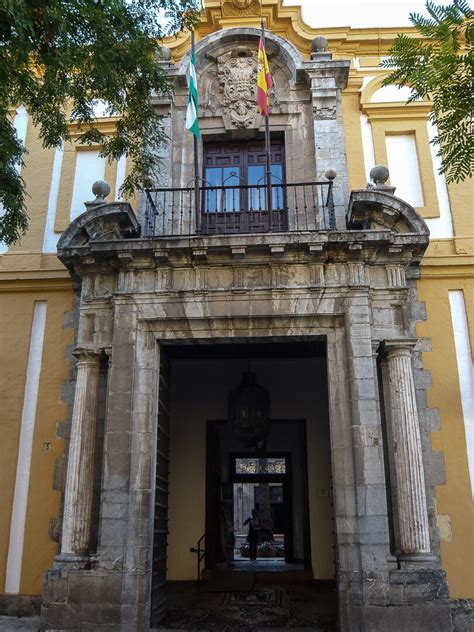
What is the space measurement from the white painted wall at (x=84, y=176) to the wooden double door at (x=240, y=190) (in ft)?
5.24

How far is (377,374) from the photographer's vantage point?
23.4ft

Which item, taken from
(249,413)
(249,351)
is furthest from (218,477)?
Answer: (249,351)

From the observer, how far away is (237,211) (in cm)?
822

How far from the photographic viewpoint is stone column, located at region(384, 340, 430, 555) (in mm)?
6398

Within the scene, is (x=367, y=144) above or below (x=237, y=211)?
above

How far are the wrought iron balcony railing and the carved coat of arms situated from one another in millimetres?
1165

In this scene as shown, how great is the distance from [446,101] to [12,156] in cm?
442

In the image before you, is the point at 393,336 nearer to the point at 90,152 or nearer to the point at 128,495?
the point at 128,495

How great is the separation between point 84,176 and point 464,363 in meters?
5.86

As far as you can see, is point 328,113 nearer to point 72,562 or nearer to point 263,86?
point 263,86

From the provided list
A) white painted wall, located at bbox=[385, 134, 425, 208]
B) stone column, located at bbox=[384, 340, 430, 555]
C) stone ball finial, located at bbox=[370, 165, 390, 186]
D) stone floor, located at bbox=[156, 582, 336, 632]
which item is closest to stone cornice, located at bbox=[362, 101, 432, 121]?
white painted wall, located at bbox=[385, 134, 425, 208]

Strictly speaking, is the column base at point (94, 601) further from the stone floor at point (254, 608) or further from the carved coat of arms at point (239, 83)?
the carved coat of arms at point (239, 83)

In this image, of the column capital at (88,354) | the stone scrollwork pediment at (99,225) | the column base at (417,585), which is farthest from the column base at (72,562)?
the stone scrollwork pediment at (99,225)

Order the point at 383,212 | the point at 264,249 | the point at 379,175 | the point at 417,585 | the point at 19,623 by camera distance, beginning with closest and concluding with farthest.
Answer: the point at 417,585 → the point at 19,623 → the point at 264,249 → the point at 383,212 → the point at 379,175
